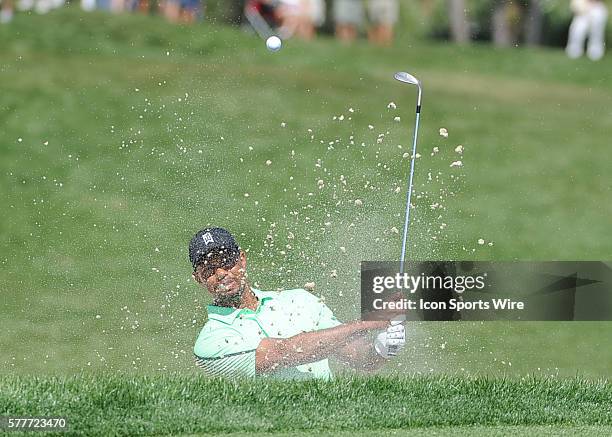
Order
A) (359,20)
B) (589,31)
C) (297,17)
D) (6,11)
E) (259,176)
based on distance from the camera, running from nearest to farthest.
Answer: (259,176), (6,11), (297,17), (589,31), (359,20)

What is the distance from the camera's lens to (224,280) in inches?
278

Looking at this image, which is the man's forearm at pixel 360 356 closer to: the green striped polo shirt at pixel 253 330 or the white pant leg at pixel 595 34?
the green striped polo shirt at pixel 253 330

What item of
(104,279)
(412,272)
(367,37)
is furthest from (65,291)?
(367,37)

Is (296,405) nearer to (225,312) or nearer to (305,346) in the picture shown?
(305,346)

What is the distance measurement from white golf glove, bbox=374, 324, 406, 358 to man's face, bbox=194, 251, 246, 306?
72 cm

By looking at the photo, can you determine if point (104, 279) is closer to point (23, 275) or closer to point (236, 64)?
point (23, 275)

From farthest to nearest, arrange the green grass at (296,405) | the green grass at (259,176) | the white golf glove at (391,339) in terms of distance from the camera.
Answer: the green grass at (259,176), the white golf glove at (391,339), the green grass at (296,405)

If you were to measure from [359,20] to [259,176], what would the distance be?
32.4ft

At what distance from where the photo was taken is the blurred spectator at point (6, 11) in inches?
717

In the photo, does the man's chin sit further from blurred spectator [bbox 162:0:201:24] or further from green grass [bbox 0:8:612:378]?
blurred spectator [bbox 162:0:201:24]

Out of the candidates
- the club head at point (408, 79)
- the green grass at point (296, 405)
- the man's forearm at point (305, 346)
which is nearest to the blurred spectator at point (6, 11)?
the club head at point (408, 79)

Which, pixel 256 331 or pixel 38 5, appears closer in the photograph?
pixel 256 331

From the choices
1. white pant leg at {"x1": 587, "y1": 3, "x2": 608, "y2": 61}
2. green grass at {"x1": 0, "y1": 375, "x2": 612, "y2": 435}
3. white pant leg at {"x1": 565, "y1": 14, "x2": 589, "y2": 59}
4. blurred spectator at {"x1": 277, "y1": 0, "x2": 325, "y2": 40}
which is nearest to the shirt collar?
green grass at {"x1": 0, "y1": 375, "x2": 612, "y2": 435}

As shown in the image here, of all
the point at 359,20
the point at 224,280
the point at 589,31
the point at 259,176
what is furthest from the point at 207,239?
the point at 359,20
